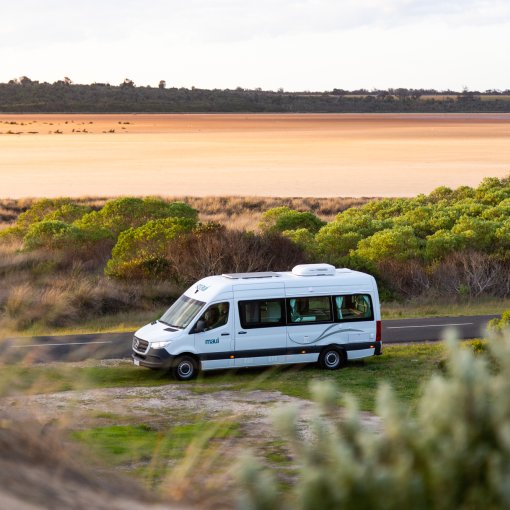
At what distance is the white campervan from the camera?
22438 millimetres

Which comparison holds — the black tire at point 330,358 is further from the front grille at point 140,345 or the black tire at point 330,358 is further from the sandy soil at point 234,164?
the sandy soil at point 234,164

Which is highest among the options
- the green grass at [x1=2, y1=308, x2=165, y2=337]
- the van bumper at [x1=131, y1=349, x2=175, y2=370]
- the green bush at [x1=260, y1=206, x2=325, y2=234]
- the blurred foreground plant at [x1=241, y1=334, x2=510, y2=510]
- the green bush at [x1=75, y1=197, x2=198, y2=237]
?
the blurred foreground plant at [x1=241, y1=334, x2=510, y2=510]

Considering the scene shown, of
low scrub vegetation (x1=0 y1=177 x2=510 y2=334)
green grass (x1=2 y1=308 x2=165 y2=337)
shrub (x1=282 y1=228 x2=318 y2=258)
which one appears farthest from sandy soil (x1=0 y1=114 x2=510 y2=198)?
green grass (x1=2 y1=308 x2=165 y2=337)

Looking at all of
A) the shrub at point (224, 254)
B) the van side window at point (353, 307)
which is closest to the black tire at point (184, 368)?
the van side window at point (353, 307)

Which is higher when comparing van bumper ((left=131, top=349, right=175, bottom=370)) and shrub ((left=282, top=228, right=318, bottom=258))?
shrub ((left=282, top=228, right=318, bottom=258))

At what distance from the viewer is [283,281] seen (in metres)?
22.8

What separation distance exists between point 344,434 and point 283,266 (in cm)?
3367

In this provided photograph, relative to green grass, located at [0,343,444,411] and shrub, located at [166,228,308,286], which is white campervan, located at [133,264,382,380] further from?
shrub, located at [166,228,308,286]

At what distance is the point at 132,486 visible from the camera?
16.9ft

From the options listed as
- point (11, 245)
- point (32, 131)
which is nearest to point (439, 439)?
point (11, 245)

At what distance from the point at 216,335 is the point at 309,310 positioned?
7.75 feet

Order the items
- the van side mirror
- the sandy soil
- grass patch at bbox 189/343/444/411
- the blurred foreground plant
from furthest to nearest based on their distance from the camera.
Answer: the sandy soil → the van side mirror → grass patch at bbox 189/343/444/411 → the blurred foreground plant

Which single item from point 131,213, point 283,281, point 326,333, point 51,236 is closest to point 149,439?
point 283,281

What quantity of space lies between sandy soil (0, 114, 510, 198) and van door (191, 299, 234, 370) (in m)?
63.9
